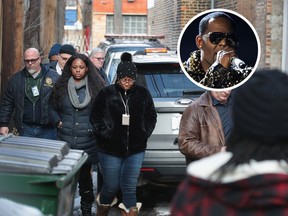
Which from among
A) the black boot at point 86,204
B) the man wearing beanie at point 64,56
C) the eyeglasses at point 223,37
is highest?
the eyeglasses at point 223,37

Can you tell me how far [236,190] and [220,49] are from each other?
94.6 inches

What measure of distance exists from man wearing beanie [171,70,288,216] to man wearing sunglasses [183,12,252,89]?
87.4 inches

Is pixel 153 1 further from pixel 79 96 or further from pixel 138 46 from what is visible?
pixel 79 96

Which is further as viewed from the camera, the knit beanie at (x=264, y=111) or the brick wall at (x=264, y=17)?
the brick wall at (x=264, y=17)

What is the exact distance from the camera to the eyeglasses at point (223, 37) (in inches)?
201

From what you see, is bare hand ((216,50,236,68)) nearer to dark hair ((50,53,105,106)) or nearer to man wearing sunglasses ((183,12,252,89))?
man wearing sunglasses ((183,12,252,89))

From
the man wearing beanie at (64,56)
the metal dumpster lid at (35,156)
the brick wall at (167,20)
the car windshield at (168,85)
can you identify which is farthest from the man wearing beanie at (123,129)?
the brick wall at (167,20)

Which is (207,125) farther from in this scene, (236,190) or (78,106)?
(236,190)

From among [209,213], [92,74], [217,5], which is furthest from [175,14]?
[209,213]

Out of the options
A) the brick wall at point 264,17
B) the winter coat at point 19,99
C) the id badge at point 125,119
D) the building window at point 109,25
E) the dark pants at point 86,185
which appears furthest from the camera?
the building window at point 109,25

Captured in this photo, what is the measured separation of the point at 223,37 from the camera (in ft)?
16.8

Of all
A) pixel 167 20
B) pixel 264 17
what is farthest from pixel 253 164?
pixel 167 20

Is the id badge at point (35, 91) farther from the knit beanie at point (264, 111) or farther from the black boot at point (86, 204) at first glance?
the knit beanie at point (264, 111)

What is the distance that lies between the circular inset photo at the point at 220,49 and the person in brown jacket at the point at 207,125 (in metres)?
1.13
